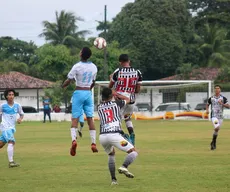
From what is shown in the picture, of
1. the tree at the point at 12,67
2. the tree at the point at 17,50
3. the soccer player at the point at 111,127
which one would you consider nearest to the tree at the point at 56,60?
the tree at the point at 12,67

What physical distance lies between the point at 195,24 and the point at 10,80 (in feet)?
78.4

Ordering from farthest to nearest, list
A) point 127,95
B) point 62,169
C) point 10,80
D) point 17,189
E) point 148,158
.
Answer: point 10,80
point 148,158
point 127,95
point 62,169
point 17,189

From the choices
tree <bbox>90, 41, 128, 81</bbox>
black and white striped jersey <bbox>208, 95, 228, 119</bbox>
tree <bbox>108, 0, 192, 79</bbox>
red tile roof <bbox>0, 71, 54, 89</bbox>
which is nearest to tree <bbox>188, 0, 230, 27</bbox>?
tree <bbox>108, 0, 192, 79</bbox>

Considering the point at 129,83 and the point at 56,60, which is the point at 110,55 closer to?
the point at 56,60

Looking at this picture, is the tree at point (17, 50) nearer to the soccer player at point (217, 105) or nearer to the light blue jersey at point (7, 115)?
the soccer player at point (217, 105)

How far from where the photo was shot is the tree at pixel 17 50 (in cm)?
9962

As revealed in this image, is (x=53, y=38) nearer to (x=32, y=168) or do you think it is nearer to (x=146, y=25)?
(x=146, y=25)

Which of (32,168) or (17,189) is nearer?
(17,189)

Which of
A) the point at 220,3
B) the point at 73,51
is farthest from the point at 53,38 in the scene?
the point at 220,3

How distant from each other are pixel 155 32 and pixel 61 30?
1432 centimetres

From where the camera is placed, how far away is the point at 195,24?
7981 cm

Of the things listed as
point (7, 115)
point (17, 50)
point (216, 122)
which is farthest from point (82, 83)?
point (17, 50)

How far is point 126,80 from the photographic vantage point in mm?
15992

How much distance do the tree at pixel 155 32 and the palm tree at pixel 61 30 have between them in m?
7.68
